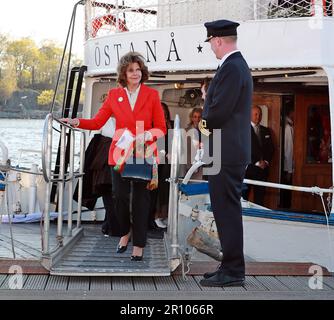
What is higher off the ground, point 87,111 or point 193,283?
point 87,111

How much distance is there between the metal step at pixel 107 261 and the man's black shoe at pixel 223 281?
340mm

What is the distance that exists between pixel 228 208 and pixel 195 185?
1.80 m

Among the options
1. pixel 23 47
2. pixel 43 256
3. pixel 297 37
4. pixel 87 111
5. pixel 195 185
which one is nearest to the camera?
pixel 43 256

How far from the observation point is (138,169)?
4.98 m

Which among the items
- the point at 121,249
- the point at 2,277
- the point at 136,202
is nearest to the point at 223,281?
the point at 136,202

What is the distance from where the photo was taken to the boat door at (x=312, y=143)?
8.68 meters

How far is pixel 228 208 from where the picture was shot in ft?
14.6

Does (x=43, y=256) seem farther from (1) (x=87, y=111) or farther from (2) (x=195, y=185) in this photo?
(1) (x=87, y=111)

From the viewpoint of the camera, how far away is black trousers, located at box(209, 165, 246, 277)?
445cm

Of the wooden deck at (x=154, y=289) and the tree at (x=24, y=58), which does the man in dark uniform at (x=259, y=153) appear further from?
the tree at (x=24, y=58)

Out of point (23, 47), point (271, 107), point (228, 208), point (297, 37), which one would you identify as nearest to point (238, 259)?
point (228, 208)

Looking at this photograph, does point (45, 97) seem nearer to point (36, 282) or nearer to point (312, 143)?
point (312, 143)

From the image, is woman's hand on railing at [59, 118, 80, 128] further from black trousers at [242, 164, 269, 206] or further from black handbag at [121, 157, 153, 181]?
black trousers at [242, 164, 269, 206]

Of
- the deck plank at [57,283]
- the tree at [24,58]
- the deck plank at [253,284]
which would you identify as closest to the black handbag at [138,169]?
the deck plank at [57,283]
